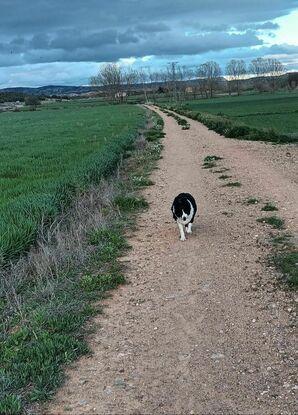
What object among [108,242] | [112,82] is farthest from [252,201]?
[112,82]

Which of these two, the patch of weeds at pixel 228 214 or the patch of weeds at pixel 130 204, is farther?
the patch of weeds at pixel 130 204

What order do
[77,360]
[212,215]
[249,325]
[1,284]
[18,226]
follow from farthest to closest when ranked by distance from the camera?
[212,215]
[18,226]
[1,284]
[249,325]
[77,360]

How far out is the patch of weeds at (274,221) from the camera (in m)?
9.84

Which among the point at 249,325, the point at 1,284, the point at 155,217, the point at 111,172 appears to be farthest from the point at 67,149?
the point at 249,325

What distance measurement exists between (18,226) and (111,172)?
930cm

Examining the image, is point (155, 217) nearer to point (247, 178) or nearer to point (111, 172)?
point (247, 178)

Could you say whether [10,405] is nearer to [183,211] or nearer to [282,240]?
[183,211]

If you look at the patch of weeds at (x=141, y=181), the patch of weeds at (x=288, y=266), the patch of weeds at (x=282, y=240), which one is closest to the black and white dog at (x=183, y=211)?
the patch of weeds at (x=282, y=240)

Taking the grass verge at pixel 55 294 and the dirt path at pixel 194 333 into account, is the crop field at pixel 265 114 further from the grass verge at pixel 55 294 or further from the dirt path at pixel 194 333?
the dirt path at pixel 194 333

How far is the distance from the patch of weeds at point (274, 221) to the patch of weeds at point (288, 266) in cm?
171

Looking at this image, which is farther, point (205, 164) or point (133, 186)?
point (205, 164)

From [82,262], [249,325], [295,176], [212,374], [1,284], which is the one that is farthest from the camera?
[295,176]

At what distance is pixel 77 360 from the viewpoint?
543cm

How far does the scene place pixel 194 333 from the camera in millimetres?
5875
